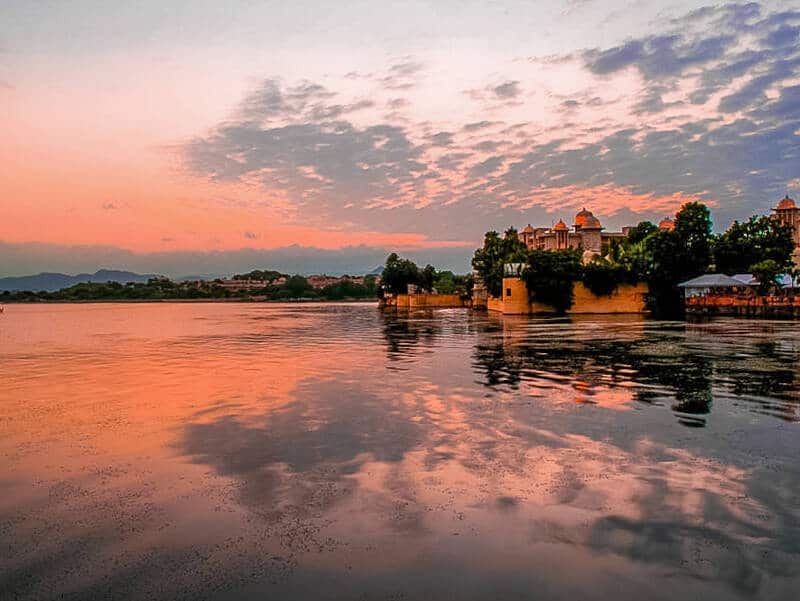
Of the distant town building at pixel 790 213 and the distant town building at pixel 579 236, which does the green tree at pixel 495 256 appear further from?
the distant town building at pixel 790 213

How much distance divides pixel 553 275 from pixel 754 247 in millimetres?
16593

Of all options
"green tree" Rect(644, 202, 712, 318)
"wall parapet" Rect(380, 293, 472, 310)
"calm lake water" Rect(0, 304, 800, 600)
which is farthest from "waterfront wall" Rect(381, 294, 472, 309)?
"calm lake water" Rect(0, 304, 800, 600)

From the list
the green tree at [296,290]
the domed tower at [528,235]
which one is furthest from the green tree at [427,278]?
the green tree at [296,290]

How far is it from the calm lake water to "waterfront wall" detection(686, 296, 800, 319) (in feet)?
102

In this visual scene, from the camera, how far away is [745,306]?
44.9 metres

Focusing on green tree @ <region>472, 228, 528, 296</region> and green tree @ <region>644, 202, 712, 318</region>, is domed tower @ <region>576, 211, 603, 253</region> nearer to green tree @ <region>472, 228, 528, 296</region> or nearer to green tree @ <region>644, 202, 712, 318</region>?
green tree @ <region>472, 228, 528, 296</region>

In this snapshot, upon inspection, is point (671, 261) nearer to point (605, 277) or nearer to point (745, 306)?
point (605, 277)

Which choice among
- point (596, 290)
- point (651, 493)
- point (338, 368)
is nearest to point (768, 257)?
point (596, 290)

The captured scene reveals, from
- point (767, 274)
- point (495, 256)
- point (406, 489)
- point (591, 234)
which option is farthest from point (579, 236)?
point (406, 489)

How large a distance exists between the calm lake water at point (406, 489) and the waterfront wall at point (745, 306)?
31160 millimetres

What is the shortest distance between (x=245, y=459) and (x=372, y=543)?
3234 millimetres

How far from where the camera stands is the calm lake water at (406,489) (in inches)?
187

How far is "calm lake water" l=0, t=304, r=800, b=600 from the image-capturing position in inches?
187

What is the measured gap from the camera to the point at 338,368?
59.9 feet
